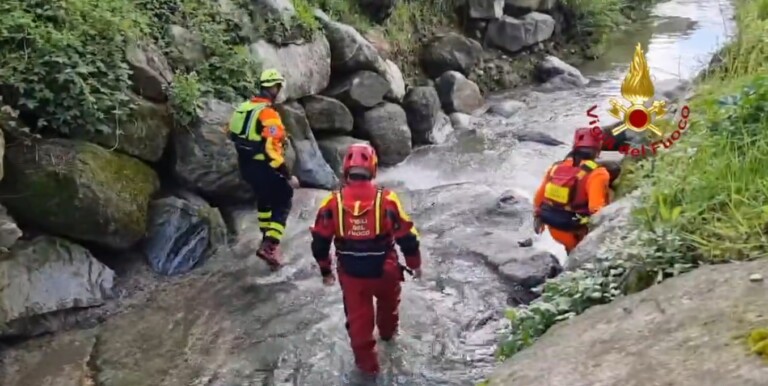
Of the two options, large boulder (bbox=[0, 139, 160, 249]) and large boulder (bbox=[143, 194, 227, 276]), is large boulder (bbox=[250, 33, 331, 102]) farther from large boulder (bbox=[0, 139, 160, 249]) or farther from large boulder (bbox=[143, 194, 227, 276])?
large boulder (bbox=[0, 139, 160, 249])

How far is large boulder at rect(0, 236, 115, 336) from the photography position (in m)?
6.23

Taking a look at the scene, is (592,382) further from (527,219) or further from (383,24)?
(383,24)

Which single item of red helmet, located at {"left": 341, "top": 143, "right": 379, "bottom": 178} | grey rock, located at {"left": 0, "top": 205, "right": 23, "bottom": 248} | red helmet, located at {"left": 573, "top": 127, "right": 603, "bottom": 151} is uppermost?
red helmet, located at {"left": 341, "top": 143, "right": 379, "bottom": 178}

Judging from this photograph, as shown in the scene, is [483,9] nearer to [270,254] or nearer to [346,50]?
[346,50]

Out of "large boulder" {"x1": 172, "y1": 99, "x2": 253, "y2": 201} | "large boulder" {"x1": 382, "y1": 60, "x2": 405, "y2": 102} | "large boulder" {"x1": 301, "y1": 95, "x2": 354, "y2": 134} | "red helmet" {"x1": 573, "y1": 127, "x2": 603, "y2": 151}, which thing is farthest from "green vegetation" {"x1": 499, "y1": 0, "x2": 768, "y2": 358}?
"large boulder" {"x1": 382, "y1": 60, "x2": 405, "y2": 102}

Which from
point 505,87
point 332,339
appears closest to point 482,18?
point 505,87

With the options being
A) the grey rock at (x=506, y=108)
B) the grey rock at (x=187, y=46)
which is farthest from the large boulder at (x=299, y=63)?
the grey rock at (x=506, y=108)

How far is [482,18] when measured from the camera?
16531 mm

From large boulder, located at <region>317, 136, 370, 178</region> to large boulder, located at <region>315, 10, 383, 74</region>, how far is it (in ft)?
4.06

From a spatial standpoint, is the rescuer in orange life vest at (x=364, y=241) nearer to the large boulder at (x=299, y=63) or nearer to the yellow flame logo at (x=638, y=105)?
the yellow flame logo at (x=638, y=105)

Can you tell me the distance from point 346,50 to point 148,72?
150 inches

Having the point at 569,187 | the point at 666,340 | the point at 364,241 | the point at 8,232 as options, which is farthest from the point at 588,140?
the point at 8,232

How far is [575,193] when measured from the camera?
20.0ft

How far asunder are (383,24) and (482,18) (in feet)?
10.8
